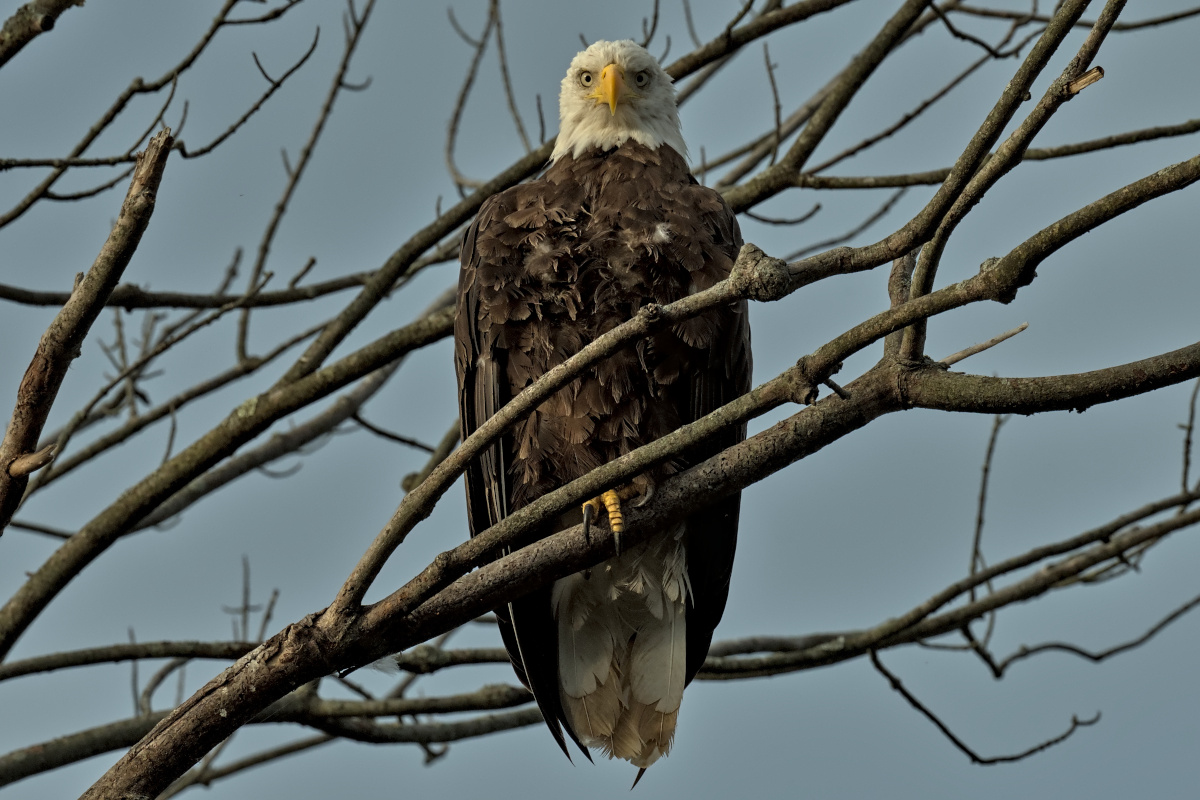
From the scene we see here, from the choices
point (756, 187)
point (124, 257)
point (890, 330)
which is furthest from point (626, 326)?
point (756, 187)

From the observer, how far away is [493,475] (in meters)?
3.96

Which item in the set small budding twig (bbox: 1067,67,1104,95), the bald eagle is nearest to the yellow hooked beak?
the bald eagle

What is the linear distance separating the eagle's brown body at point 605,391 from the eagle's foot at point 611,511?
196mm

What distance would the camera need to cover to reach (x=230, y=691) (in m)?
2.77

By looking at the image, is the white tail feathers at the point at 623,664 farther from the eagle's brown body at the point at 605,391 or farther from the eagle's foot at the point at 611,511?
the eagle's foot at the point at 611,511

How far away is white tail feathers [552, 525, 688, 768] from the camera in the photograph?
4168mm

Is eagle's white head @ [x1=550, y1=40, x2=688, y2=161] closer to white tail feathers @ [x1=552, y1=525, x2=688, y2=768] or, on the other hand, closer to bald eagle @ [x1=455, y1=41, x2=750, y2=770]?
bald eagle @ [x1=455, y1=41, x2=750, y2=770]

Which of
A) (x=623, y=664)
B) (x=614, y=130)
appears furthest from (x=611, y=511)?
(x=614, y=130)

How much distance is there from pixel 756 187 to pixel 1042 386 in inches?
98.7

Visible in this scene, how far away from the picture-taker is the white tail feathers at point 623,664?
417cm

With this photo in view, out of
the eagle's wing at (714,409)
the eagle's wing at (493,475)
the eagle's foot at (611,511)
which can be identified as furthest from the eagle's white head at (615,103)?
the eagle's foot at (611,511)

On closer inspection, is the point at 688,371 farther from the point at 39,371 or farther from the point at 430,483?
the point at 39,371

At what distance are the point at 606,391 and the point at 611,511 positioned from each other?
0.65 meters

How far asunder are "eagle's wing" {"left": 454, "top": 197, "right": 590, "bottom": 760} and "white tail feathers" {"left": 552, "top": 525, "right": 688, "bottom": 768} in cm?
6
